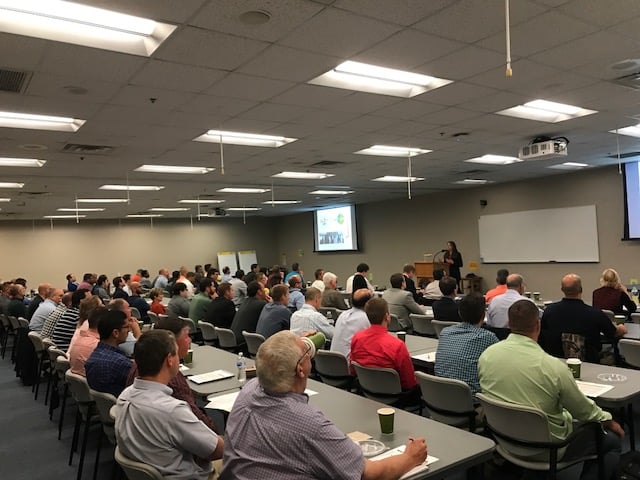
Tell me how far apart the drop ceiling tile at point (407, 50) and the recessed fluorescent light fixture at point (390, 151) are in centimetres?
335

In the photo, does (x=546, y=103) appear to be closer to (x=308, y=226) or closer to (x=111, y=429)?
(x=111, y=429)

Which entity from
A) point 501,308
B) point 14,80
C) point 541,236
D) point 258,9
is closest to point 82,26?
point 14,80

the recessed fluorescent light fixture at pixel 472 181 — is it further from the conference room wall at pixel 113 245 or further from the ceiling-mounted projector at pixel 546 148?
the conference room wall at pixel 113 245

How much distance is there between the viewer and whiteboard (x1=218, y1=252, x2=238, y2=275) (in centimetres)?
1906

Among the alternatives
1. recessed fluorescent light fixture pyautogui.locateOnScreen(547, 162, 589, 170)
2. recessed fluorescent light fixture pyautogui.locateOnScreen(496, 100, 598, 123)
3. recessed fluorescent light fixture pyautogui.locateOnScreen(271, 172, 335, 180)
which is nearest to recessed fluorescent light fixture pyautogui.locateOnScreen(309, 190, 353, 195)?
recessed fluorescent light fixture pyautogui.locateOnScreen(271, 172, 335, 180)

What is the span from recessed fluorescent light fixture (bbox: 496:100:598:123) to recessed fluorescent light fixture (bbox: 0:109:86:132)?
4879 mm

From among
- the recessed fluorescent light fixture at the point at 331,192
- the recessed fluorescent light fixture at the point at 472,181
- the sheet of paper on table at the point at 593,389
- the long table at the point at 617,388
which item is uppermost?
the recessed fluorescent light fixture at the point at 472,181

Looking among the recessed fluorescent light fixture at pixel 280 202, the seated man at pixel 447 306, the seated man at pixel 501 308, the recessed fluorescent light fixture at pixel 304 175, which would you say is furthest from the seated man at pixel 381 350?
the recessed fluorescent light fixture at pixel 280 202

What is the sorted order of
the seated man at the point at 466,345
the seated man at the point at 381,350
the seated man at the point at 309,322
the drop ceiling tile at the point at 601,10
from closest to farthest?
the drop ceiling tile at the point at 601,10
the seated man at the point at 466,345
the seated man at the point at 381,350
the seated man at the point at 309,322

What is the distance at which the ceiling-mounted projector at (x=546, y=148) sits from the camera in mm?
6861

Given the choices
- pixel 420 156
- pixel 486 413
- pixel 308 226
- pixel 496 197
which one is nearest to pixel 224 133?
pixel 420 156

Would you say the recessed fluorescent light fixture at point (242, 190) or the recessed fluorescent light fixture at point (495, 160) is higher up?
the recessed fluorescent light fixture at point (495, 160)

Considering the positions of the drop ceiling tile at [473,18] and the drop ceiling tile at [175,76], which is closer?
the drop ceiling tile at [473,18]

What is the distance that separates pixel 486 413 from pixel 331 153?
5.51m
